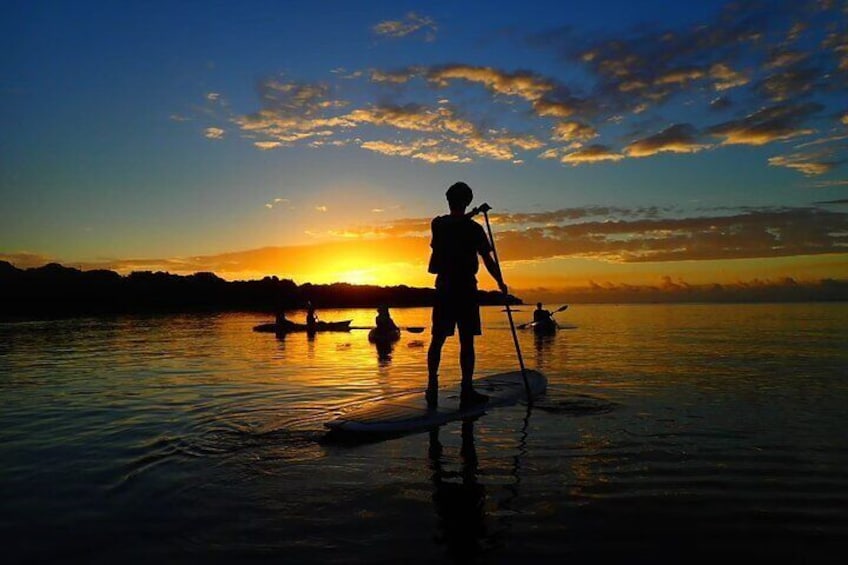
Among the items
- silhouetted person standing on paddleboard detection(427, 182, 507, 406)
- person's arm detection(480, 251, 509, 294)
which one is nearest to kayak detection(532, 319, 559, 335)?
person's arm detection(480, 251, 509, 294)

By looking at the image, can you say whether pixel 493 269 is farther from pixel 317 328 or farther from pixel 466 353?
pixel 317 328

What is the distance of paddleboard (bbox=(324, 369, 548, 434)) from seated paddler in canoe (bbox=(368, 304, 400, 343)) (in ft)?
66.2

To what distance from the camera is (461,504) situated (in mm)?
5344

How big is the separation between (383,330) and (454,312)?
76.0 feet

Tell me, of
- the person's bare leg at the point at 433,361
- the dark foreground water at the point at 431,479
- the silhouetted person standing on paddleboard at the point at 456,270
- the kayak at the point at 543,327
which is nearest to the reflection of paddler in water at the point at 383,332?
the kayak at the point at 543,327

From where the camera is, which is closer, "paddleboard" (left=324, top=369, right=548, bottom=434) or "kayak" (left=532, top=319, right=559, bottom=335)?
"paddleboard" (left=324, top=369, right=548, bottom=434)

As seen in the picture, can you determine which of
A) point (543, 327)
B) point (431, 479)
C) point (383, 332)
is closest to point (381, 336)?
point (383, 332)

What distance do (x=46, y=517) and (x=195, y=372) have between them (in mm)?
13134

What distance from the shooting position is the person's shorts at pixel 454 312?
9242mm

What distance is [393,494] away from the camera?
Result: 18.6ft

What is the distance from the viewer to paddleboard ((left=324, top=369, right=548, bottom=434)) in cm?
817

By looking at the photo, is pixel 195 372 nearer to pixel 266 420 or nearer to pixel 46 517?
pixel 266 420

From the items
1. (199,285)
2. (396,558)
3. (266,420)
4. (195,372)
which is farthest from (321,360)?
(199,285)

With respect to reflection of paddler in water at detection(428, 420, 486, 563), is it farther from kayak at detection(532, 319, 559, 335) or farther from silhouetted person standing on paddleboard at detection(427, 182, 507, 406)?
kayak at detection(532, 319, 559, 335)
